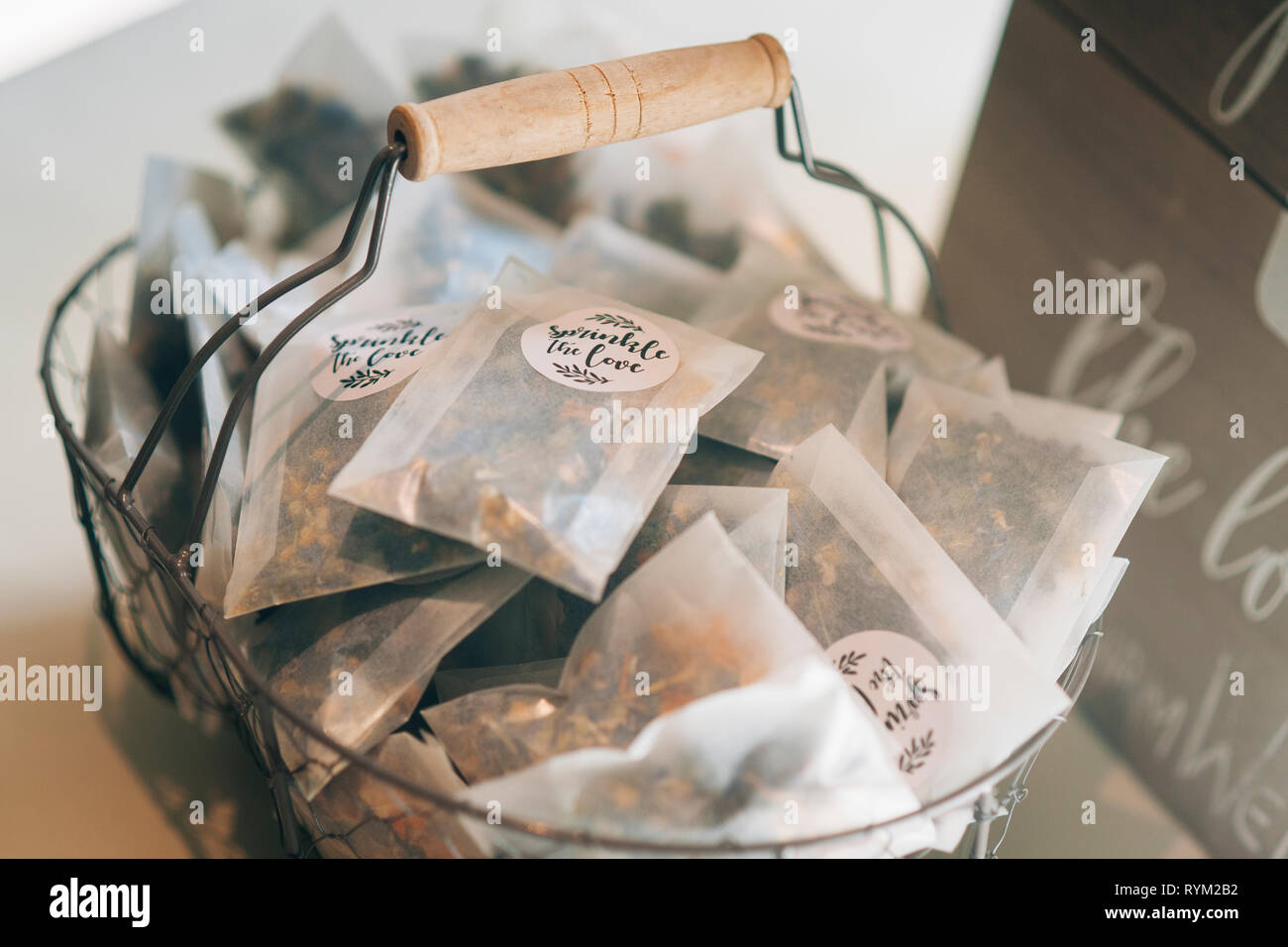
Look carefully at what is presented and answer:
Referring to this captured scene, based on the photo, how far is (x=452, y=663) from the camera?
55cm

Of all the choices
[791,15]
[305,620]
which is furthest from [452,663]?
[791,15]

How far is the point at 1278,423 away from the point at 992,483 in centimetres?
24

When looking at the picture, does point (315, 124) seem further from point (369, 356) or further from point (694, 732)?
point (694, 732)

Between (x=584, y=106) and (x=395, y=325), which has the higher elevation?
(x=584, y=106)

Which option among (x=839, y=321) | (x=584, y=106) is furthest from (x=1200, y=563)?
(x=584, y=106)

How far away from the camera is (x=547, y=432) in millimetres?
A: 490

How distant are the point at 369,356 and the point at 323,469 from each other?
76 mm

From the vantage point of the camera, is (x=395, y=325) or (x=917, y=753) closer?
(x=917, y=753)

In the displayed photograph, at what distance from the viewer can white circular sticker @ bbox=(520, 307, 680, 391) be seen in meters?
0.52

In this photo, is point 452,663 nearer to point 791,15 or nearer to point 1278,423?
point 1278,423

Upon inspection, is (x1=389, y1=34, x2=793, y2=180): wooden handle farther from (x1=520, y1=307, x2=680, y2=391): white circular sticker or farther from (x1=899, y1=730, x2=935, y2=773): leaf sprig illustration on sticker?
(x1=899, y1=730, x2=935, y2=773): leaf sprig illustration on sticker

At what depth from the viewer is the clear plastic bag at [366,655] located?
0.47 meters

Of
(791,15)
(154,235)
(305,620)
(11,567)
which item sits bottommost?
(11,567)
